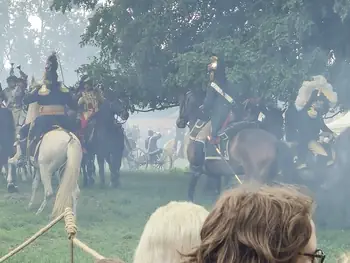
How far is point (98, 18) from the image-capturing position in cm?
1071

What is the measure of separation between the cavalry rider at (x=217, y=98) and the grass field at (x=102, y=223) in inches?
37.3

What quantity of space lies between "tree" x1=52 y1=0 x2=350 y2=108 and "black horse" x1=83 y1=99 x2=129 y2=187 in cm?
26

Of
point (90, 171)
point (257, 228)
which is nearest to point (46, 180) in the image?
point (90, 171)

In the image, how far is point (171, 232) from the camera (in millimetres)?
1909

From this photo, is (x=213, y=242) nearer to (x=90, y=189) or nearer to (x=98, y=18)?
(x=90, y=189)

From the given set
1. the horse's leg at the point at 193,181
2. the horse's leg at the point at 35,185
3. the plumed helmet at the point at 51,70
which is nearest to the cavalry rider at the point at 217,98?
the horse's leg at the point at 193,181

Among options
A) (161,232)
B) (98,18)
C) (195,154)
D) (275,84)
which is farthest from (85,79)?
(161,232)

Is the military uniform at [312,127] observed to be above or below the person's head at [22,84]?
below

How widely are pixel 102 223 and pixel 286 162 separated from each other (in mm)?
2223

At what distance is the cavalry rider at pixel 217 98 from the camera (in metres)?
9.53

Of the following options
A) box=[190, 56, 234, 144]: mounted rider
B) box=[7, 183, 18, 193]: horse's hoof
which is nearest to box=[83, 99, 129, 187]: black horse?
box=[7, 183, 18, 193]: horse's hoof

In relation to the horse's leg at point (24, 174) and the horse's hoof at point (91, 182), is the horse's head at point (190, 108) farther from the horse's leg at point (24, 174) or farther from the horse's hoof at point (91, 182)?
the horse's leg at point (24, 174)

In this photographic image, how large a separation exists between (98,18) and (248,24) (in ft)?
6.43

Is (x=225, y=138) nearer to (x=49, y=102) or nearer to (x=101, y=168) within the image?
(x=101, y=168)
